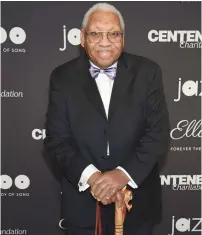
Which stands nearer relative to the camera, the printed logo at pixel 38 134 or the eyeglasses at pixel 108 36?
the eyeglasses at pixel 108 36

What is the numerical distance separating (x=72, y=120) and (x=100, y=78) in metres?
0.24

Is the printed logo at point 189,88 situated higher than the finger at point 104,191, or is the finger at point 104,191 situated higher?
the printed logo at point 189,88

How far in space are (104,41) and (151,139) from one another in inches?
18.2

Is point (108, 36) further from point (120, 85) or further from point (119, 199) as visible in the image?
point (119, 199)

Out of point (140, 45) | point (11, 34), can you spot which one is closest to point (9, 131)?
point (11, 34)

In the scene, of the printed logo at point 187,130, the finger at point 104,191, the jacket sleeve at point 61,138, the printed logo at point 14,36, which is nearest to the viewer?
the finger at point 104,191

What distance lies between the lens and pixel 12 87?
2.85 m

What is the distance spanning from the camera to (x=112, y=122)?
185cm

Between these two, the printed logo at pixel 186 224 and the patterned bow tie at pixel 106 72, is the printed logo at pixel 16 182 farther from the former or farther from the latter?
the patterned bow tie at pixel 106 72

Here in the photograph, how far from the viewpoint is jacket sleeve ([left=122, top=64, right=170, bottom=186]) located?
1.82 meters

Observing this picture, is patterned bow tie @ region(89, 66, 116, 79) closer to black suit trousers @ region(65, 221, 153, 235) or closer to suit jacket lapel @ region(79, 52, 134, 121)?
suit jacket lapel @ region(79, 52, 134, 121)

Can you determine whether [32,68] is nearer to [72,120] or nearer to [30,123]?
[30,123]

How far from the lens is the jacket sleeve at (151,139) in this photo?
1.82m

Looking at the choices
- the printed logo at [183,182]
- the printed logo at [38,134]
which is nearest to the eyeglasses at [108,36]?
the printed logo at [38,134]
